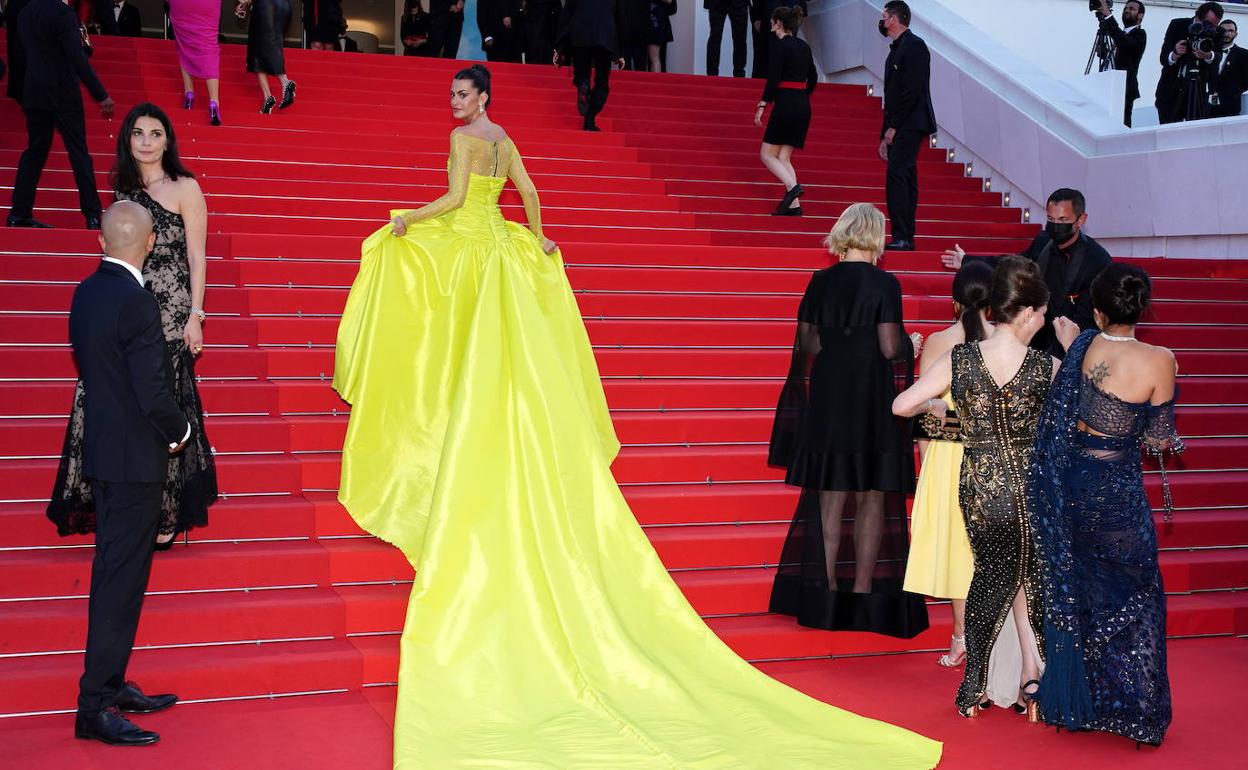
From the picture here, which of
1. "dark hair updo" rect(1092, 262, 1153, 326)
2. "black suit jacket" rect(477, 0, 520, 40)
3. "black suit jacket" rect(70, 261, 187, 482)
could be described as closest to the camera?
"black suit jacket" rect(70, 261, 187, 482)

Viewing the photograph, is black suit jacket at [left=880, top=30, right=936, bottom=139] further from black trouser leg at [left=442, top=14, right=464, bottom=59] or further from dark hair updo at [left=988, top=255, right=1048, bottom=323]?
black trouser leg at [left=442, top=14, right=464, bottom=59]

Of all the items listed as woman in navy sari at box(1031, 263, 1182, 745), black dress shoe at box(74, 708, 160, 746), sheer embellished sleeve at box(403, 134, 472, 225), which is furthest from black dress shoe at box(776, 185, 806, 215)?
black dress shoe at box(74, 708, 160, 746)

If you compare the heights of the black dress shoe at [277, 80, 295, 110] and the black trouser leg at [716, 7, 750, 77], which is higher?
the black trouser leg at [716, 7, 750, 77]

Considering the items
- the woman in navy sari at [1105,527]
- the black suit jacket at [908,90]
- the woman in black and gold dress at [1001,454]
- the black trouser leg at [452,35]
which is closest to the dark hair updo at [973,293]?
the woman in black and gold dress at [1001,454]

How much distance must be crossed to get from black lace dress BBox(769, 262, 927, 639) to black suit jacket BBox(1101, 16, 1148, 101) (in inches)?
358

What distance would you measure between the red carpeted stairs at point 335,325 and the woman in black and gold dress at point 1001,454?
3.18ft

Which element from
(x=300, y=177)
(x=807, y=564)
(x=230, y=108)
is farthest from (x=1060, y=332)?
(x=230, y=108)

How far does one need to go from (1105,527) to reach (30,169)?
639 centimetres

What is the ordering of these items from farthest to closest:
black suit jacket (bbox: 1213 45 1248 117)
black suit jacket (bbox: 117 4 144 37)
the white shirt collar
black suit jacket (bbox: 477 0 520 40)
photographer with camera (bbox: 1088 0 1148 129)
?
black suit jacket (bbox: 117 4 144 37)
black suit jacket (bbox: 477 0 520 40)
photographer with camera (bbox: 1088 0 1148 129)
black suit jacket (bbox: 1213 45 1248 117)
the white shirt collar

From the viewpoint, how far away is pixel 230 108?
10.3 meters

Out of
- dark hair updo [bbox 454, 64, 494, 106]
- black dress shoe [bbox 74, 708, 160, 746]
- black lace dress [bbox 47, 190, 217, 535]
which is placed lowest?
black dress shoe [bbox 74, 708, 160, 746]

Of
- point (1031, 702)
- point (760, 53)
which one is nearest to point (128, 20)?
point (760, 53)

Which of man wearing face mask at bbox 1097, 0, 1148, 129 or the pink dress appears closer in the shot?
the pink dress

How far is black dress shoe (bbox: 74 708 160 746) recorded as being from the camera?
4422mm
